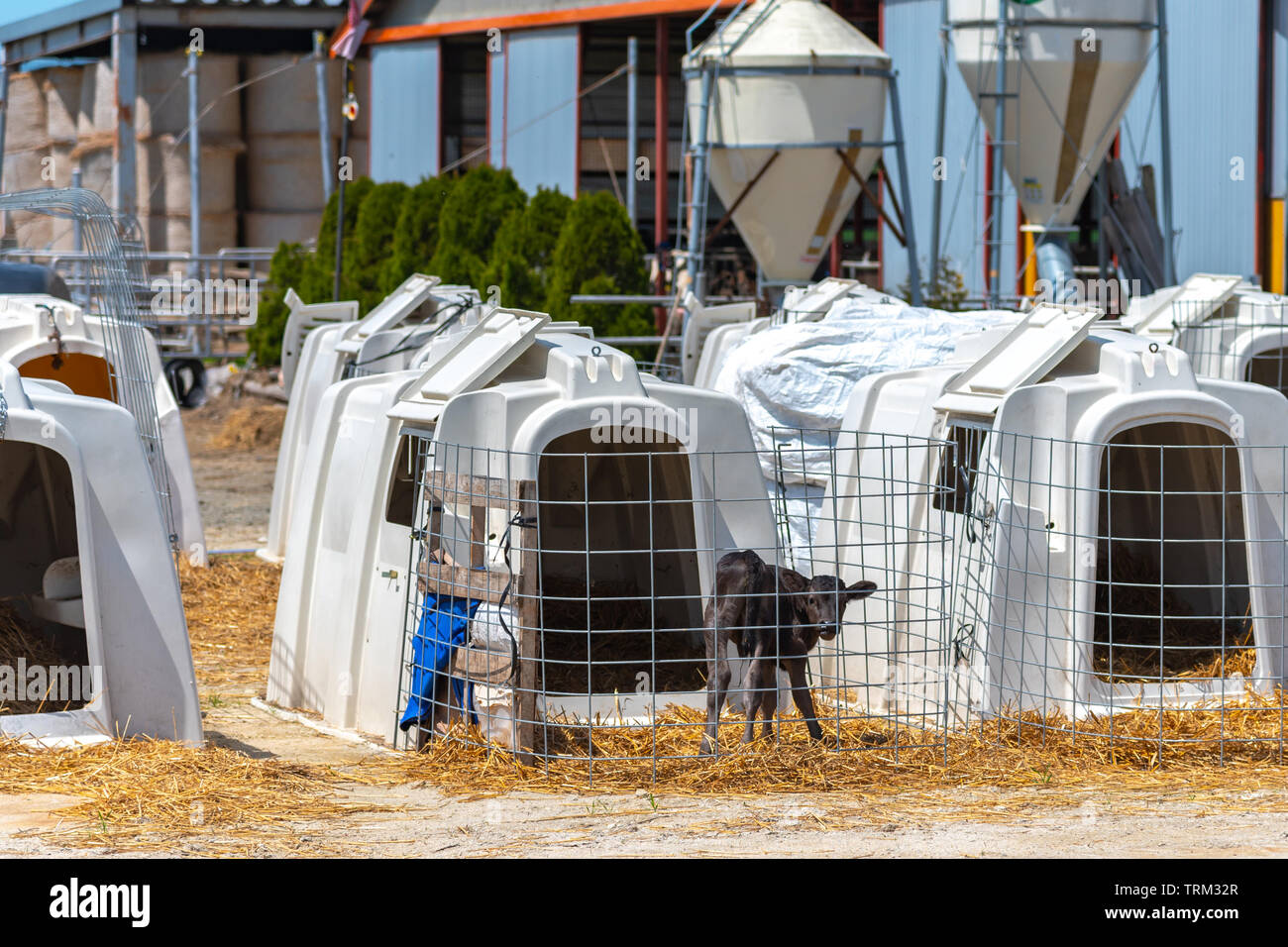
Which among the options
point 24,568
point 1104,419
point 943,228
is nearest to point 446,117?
point 943,228

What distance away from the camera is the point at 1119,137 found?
19.0 metres

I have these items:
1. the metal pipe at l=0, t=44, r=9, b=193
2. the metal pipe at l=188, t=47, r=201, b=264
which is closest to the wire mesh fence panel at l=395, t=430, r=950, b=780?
the metal pipe at l=188, t=47, r=201, b=264

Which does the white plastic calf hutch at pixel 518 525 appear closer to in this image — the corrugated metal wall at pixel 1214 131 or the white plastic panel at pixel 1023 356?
the white plastic panel at pixel 1023 356

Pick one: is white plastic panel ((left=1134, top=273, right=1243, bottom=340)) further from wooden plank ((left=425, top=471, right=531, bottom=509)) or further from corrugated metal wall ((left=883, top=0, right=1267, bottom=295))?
wooden plank ((left=425, top=471, right=531, bottom=509))

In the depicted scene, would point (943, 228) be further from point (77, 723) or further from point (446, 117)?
point (77, 723)

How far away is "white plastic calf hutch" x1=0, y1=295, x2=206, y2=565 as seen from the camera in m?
10.6

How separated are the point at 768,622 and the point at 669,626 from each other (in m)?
1.54

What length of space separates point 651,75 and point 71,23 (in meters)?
9.91

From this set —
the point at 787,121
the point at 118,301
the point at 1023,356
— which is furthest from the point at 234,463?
the point at 1023,356

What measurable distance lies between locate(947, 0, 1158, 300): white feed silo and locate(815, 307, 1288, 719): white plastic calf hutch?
828 centimetres

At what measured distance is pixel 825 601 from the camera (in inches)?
236

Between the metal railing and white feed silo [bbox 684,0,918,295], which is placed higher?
white feed silo [bbox 684,0,918,295]

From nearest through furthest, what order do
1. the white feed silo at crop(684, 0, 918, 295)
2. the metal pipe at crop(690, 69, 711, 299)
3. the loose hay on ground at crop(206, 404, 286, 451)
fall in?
1. the white feed silo at crop(684, 0, 918, 295)
2. the metal pipe at crop(690, 69, 711, 299)
3. the loose hay on ground at crop(206, 404, 286, 451)

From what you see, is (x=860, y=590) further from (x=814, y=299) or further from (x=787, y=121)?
(x=787, y=121)
